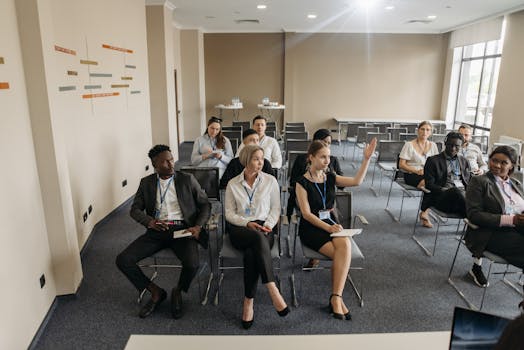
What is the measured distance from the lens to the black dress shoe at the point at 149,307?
9.88 ft

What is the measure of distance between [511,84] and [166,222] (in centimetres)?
789

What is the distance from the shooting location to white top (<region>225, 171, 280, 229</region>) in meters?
3.24

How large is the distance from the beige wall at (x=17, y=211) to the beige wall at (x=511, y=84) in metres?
8.34

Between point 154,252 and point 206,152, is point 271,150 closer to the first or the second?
point 206,152

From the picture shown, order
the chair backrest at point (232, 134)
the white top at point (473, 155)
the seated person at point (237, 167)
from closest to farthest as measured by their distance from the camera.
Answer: the seated person at point (237, 167) → the white top at point (473, 155) → the chair backrest at point (232, 134)

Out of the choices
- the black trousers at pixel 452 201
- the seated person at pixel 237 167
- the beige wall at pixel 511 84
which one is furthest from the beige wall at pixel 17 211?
the beige wall at pixel 511 84

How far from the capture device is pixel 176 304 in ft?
9.91

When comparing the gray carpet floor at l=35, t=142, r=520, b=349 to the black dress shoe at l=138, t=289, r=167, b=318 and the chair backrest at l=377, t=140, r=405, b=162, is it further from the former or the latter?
the chair backrest at l=377, t=140, r=405, b=162

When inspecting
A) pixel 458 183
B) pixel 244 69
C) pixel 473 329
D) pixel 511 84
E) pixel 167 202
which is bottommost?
pixel 458 183

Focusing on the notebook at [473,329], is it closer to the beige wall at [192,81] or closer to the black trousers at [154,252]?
the black trousers at [154,252]

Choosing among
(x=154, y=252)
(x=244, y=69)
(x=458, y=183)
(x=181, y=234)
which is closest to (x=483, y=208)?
(x=458, y=183)

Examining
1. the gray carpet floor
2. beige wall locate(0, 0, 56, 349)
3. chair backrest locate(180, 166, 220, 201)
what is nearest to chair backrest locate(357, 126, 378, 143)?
the gray carpet floor

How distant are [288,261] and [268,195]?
1.03 meters

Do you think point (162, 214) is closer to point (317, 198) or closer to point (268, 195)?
point (268, 195)
